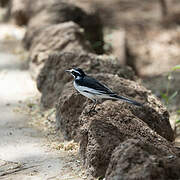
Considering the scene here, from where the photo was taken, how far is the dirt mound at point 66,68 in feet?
21.0

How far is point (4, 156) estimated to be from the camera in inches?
193

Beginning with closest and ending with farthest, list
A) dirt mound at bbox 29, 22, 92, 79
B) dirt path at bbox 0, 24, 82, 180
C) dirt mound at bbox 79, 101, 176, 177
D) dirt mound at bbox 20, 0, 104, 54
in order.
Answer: dirt mound at bbox 79, 101, 176, 177
dirt path at bbox 0, 24, 82, 180
dirt mound at bbox 29, 22, 92, 79
dirt mound at bbox 20, 0, 104, 54

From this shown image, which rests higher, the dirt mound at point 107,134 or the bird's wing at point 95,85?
the bird's wing at point 95,85

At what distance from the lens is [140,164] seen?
11.4 ft

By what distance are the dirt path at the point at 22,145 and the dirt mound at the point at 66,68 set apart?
0.55 metres

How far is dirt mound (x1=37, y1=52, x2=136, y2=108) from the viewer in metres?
6.40

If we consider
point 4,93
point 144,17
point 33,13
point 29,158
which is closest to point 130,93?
point 29,158

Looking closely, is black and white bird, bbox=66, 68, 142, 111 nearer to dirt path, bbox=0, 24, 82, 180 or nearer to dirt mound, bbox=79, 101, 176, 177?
dirt mound, bbox=79, 101, 176, 177

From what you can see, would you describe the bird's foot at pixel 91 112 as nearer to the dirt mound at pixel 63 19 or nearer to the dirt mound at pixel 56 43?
the dirt mound at pixel 56 43

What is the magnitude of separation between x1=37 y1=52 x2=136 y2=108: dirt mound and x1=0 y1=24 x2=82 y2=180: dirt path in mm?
553

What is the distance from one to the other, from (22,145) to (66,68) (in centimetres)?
165

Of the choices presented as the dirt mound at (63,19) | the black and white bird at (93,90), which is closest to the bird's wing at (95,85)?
the black and white bird at (93,90)

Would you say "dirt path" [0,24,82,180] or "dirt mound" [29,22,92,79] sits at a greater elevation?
"dirt mound" [29,22,92,79]

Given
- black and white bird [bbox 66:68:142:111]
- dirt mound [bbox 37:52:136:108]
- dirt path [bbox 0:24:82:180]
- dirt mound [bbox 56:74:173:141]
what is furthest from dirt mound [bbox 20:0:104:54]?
black and white bird [bbox 66:68:142:111]
